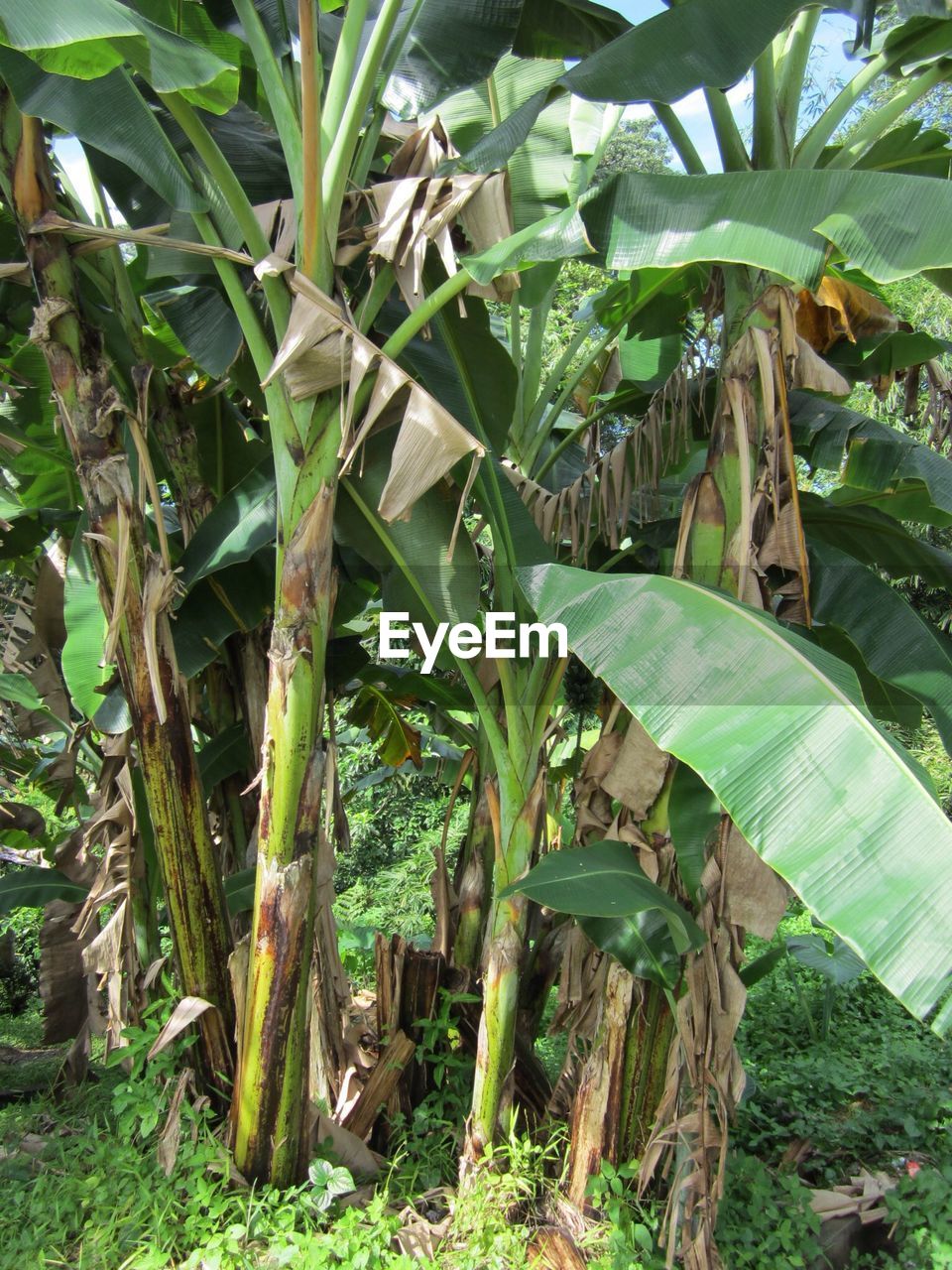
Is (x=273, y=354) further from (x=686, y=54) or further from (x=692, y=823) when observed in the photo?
(x=692, y=823)

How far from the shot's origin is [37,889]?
359 cm

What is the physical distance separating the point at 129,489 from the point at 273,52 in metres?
1.31

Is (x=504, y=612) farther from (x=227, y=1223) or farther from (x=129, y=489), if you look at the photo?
(x=227, y=1223)

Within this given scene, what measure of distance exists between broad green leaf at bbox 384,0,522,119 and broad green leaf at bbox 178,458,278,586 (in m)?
1.34

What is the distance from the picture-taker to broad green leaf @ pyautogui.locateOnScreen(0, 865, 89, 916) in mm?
3531

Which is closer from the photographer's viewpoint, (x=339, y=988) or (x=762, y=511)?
(x=762, y=511)

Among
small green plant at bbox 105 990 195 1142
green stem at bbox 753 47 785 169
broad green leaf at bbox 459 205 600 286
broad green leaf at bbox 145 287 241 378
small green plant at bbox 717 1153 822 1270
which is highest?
green stem at bbox 753 47 785 169

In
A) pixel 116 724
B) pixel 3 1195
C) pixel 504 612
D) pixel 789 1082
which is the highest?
pixel 504 612

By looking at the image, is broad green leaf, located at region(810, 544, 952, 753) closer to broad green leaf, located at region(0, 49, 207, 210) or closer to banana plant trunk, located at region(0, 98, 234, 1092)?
banana plant trunk, located at region(0, 98, 234, 1092)

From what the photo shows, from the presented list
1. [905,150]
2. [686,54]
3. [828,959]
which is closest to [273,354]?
[686,54]

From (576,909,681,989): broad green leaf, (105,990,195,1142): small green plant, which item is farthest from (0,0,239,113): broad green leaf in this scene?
(105,990,195,1142): small green plant

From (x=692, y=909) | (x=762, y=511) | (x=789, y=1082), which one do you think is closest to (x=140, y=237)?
(x=762, y=511)

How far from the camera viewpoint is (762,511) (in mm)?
2709

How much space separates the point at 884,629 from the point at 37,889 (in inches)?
125
